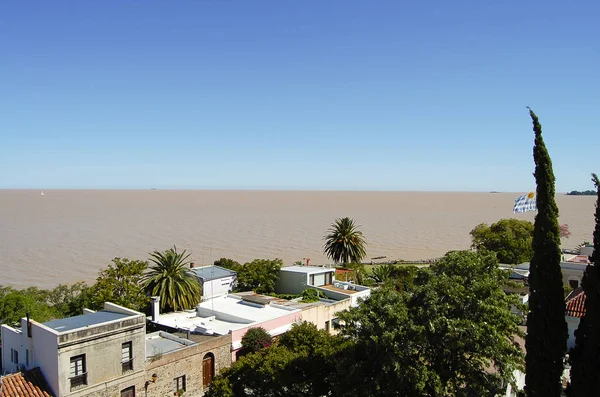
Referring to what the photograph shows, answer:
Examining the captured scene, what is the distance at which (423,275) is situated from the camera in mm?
17703

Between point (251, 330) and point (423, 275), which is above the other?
point (423, 275)

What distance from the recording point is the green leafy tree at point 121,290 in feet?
96.4

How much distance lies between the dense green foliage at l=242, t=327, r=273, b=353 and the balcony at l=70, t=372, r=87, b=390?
29.1 ft

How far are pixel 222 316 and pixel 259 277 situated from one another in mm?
8768

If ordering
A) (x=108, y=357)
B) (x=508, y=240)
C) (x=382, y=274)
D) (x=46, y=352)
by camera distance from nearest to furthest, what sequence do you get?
1. (x=46, y=352)
2. (x=108, y=357)
3. (x=382, y=274)
4. (x=508, y=240)

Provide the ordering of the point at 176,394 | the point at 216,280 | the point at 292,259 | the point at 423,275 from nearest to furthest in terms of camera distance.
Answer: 1. the point at 423,275
2. the point at 176,394
3. the point at 216,280
4. the point at 292,259

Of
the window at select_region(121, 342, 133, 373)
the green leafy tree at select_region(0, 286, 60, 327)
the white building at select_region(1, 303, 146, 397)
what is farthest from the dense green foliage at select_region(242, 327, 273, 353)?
the green leafy tree at select_region(0, 286, 60, 327)

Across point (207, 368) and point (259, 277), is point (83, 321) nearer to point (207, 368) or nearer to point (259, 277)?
point (207, 368)

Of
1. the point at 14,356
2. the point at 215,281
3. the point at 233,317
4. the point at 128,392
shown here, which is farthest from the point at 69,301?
the point at 128,392

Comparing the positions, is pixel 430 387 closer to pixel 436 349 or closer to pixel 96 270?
pixel 436 349

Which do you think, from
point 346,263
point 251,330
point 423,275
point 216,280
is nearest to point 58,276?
point 216,280

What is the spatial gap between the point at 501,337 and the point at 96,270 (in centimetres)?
5513

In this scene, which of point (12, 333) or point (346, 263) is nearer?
point (12, 333)

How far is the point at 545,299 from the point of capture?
48.2 feet
